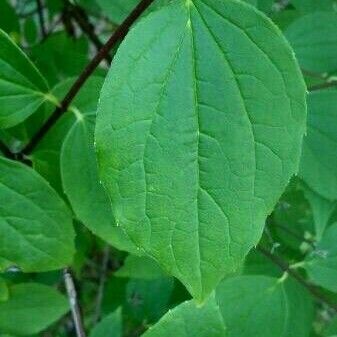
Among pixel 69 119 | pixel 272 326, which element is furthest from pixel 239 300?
pixel 69 119

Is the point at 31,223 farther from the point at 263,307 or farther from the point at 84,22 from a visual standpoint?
the point at 84,22

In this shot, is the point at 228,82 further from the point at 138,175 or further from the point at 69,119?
the point at 69,119

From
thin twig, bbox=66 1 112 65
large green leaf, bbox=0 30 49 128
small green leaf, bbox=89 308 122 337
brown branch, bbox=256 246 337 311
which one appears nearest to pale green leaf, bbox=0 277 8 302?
small green leaf, bbox=89 308 122 337

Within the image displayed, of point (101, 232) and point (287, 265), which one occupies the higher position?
point (101, 232)

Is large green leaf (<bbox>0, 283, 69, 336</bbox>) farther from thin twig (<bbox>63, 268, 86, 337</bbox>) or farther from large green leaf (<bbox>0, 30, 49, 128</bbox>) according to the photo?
large green leaf (<bbox>0, 30, 49, 128</bbox>)

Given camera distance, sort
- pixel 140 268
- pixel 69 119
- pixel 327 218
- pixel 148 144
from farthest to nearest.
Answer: pixel 140 268
pixel 327 218
pixel 69 119
pixel 148 144

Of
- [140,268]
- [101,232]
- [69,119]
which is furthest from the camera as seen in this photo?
[140,268]

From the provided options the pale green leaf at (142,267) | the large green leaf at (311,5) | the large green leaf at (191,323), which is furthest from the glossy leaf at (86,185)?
the large green leaf at (311,5)
